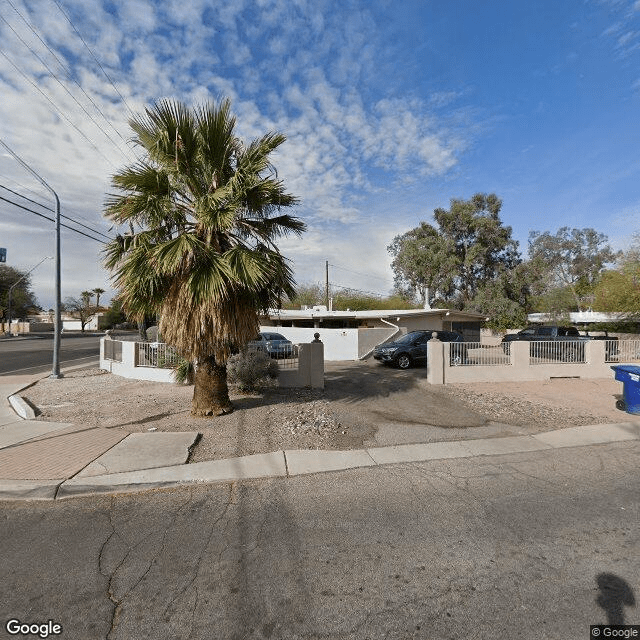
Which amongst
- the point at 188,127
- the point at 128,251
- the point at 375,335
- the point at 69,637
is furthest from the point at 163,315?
the point at 375,335

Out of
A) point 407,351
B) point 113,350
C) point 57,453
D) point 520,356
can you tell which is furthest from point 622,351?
point 113,350

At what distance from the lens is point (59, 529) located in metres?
3.49

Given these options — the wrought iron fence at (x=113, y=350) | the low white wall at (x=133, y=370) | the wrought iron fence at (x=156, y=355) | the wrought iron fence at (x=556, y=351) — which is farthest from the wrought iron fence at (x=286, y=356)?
the wrought iron fence at (x=556, y=351)

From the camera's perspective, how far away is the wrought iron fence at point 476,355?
11.8m

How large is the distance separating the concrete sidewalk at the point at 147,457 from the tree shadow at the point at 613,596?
266cm

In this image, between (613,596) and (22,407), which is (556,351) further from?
(22,407)

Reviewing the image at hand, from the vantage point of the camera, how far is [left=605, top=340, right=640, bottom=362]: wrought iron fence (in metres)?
13.4

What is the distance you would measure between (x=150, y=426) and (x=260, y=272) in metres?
3.71

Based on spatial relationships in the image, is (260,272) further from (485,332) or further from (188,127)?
(485,332)

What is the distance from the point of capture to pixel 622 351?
13703mm

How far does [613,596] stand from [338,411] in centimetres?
541

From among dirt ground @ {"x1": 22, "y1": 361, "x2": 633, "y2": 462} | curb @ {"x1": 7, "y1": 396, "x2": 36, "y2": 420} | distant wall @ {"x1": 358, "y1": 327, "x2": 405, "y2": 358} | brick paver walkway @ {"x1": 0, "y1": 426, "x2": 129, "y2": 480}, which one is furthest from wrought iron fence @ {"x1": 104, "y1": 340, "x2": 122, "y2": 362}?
distant wall @ {"x1": 358, "y1": 327, "x2": 405, "y2": 358}

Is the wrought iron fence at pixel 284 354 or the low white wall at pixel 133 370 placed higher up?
the wrought iron fence at pixel 284 354

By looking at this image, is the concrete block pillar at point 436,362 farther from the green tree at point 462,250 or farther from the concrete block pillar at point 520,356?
the green tree at point 462,250
